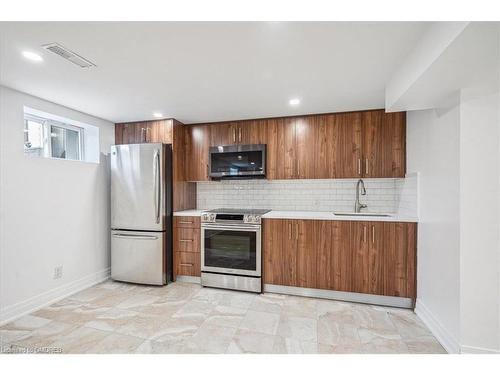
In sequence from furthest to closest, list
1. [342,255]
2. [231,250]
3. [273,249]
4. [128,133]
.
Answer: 1. [128,133]
2. [231,250]
3. [273,249]
4. [342,255]

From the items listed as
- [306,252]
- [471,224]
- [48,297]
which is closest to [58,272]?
[48,297]

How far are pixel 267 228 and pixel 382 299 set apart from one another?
1.47 meters

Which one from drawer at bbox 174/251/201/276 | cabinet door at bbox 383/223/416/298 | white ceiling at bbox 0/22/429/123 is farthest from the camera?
drawer at bbox 174/251/201/276

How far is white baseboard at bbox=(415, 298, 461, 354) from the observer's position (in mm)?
1756

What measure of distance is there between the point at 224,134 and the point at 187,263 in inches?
74.1

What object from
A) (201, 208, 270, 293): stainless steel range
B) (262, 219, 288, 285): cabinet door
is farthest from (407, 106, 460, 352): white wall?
(201, 208, 270, 293): stainless steel range

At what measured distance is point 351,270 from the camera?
263 cm

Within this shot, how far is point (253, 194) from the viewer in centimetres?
357

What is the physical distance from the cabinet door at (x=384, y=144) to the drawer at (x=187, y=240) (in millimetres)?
2332

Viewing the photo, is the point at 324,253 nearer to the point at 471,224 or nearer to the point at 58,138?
the point at 471,224

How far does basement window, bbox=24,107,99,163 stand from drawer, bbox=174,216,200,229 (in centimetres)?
140

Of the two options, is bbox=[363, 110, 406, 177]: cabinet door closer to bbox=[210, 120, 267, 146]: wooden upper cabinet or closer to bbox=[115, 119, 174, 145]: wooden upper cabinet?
bbox=[210, 120, 267, 146]: wooden upper cabinet
